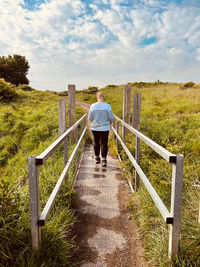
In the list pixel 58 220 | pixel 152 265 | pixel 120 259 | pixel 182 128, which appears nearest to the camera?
pixel 152 265

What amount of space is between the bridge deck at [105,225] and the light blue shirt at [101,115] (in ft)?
3.52

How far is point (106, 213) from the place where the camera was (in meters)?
3.02

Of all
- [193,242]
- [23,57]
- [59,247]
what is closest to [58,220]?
[59,247]

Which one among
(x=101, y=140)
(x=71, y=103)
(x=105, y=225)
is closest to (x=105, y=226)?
(x=105, y=225)

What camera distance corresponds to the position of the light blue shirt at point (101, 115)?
4.60m

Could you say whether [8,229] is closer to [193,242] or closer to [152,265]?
[152,265]

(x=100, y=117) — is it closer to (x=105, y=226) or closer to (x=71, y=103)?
(x=71, y=103)

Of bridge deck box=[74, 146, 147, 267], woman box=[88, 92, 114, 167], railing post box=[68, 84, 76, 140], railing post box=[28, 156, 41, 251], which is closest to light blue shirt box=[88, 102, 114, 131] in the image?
woman box=[88, 92, 114, 167]

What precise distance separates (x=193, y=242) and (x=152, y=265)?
459 millimetres

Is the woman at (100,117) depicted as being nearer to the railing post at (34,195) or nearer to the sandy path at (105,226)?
the sandy path at (105,226)

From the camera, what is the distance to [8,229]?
75.4 inches

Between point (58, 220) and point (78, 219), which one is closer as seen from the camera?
point (58, 220)

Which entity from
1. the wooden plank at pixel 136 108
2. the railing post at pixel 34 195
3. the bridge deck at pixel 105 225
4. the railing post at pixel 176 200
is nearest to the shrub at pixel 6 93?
the wooden plank at pixel 136 108

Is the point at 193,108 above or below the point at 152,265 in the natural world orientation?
above
